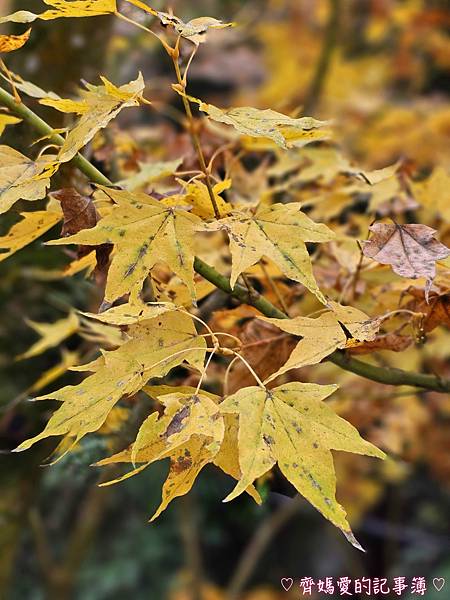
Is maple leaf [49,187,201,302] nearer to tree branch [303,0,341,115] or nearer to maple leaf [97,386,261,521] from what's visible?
maple leaf [97,386,261,521]

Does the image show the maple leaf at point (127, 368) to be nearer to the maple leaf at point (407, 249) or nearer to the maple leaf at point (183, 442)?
the maple leaf at point (183, 442)

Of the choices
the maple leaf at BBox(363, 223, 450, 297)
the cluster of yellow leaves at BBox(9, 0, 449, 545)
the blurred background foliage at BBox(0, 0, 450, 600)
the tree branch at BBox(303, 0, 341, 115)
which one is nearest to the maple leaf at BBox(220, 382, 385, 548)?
the cluster of yellow leaves at BBox(9, 0, 449, 545)

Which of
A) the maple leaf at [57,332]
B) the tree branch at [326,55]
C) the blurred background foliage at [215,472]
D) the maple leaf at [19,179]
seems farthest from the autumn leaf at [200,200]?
the tree branch at [326,55]

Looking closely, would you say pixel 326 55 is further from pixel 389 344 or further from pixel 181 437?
pixel 181 437

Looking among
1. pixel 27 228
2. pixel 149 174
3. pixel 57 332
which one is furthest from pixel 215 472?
pixel 27 228

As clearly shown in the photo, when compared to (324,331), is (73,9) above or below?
above

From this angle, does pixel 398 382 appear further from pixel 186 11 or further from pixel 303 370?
pixel 186 11

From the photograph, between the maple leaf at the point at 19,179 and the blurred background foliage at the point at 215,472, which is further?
the blurred background foliage at the point at 215,472
